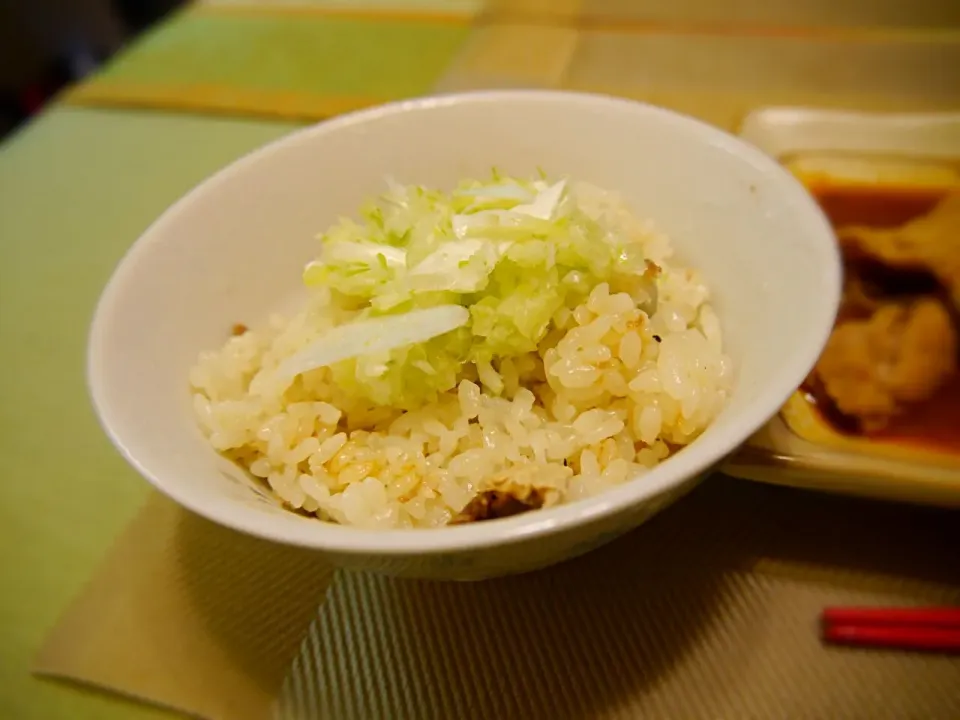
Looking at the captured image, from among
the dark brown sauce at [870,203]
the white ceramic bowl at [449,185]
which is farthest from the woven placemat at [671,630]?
the dark brown sauce at [870,203]

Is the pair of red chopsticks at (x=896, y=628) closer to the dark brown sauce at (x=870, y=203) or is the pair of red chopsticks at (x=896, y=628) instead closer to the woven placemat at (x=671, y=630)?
the woven placemat at (x=671, y=630)

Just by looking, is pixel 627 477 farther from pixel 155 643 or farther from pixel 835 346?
pixel 835 346

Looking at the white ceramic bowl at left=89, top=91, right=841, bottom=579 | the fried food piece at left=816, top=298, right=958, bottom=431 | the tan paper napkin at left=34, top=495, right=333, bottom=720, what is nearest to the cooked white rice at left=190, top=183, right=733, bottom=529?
the white ceramic bowl at left=89, top=91, right=841, bottom=579

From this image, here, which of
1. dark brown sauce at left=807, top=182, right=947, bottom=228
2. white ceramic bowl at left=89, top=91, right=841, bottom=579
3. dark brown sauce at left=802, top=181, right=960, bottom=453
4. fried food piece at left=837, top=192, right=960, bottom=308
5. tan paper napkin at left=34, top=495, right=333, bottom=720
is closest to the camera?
white ceramic bowl at left=89, top=91, right=841, bottom=579

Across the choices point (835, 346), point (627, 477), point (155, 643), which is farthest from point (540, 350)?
point (835, 346)

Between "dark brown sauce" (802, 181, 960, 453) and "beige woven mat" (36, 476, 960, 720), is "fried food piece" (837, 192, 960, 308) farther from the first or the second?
"beige woven mat" (36, 476, 960, 720)

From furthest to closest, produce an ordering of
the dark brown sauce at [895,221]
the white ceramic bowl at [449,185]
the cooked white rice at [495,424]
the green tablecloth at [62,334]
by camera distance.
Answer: the dark brown sauce at [895,221]
the green tablecloth at [62,334]
the cooked white rice at [495,424]
the white ceramic bowl at [449,185]
